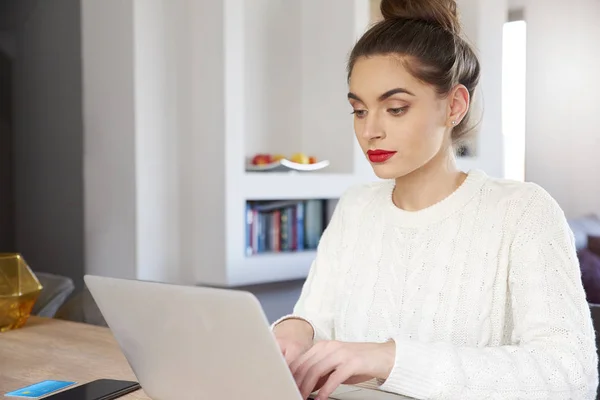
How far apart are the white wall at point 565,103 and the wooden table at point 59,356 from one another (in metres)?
4.33

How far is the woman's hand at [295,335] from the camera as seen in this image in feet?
4.22

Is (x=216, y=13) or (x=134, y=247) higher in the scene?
(x=216, y=13)

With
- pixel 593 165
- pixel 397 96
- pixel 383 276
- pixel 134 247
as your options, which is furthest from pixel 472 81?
pixel 593 165

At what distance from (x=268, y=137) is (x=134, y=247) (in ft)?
3.17

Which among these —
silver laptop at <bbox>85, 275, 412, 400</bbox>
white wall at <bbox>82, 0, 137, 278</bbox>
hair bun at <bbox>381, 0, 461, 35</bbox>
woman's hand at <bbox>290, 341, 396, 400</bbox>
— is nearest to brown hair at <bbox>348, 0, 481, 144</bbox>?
hair bun at <bbox>381, 0, 461, 35</bbox>

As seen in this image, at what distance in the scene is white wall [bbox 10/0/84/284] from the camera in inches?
166

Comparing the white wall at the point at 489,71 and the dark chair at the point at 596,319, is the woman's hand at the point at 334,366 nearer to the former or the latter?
the dark chair at the point at 596,319

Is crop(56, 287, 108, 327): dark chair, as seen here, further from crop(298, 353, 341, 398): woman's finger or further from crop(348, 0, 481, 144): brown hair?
crop(298, 353, 341, 398): woman's finger

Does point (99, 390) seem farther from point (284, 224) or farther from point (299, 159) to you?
point (299, 159)

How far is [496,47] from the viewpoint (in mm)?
4660

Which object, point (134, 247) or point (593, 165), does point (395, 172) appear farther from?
point (593, 165)

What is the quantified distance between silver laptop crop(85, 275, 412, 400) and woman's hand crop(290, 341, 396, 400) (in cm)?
12

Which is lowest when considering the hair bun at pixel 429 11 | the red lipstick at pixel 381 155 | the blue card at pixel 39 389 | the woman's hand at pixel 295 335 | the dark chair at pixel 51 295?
the dark chair at pixel 51 295

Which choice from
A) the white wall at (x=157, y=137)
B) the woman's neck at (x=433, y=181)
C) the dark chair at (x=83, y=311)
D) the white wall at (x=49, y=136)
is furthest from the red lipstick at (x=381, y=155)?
the white wall at (x=49, y=136)
